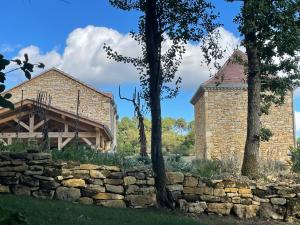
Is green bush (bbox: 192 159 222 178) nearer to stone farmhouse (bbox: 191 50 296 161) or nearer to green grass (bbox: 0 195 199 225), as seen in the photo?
green grass (bbox: 0 195 199 225)

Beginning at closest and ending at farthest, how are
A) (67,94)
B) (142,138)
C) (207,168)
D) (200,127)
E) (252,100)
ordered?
1. (207,168)
2. (252,100)
3. (142,138)
4. (200,127)
5. (67,94)

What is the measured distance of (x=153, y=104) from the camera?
10938 mm

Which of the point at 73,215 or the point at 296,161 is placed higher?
the point at 296,161

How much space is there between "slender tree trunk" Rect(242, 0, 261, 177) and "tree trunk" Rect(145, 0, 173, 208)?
110 inches

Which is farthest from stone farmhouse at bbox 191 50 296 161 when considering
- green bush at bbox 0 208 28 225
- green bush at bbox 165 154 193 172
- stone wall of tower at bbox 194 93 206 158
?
green bush at bbox 0 208 28 225

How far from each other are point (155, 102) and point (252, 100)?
144 inches

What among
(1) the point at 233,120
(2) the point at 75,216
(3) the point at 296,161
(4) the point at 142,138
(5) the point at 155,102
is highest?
(1) the point at 233,120

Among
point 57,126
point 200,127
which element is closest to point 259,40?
point 57,126

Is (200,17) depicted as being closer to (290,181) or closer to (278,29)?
(278,29)

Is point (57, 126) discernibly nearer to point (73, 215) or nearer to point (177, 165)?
point (177, 165)

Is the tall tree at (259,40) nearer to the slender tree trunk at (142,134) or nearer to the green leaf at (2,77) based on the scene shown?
the slender tree trunk at (142,134)

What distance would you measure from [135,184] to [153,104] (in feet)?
6.30

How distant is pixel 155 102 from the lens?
10.9 meters

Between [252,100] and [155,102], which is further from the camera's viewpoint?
[252,100]
